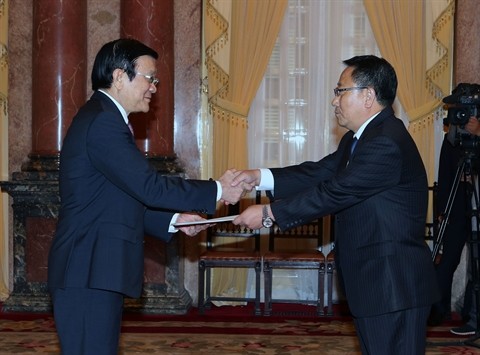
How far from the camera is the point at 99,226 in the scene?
3.05 m

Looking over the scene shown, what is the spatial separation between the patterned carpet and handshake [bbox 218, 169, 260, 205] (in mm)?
1937

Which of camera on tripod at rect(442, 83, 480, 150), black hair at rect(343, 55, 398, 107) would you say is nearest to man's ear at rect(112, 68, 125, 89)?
black hair at rect(343, 55, 398, 107)

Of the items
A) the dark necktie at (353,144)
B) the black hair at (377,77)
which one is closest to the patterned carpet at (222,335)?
the dark necktie at (353,144)

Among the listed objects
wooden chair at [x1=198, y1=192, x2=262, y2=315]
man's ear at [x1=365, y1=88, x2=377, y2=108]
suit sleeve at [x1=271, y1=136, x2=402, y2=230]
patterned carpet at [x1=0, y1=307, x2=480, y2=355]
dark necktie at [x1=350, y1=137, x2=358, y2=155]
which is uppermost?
man's ear at [x1=365, y1=88, x2=377, y2=108]

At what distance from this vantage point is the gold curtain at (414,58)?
23.5 ft

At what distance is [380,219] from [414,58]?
425 centimetres

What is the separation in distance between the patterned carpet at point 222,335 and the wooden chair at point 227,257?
0.47ft

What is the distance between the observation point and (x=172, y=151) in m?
6.89

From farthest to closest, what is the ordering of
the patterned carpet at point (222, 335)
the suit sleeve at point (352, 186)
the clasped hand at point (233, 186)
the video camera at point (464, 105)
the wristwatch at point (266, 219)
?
the patterned carpet at point (222, 335) < the video camera at point (464, 105) < the clasped hand at point (233, 186) < the wristwatch at point (266, 219) < the suit sleeve at point (352, 186)

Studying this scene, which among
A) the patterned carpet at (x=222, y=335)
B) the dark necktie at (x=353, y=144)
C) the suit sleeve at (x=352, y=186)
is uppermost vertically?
the dark necktie at (x=353, y=144)

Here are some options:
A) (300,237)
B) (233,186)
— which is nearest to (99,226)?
(233,186)

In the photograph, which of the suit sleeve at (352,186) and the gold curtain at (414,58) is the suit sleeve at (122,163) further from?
the gold curtain at (414,58)

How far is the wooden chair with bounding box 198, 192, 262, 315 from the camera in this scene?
679 centimetres

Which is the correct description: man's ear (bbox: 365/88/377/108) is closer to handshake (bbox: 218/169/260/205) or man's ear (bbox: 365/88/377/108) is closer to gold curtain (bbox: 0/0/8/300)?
handshake (bbox: 218/169/260/205)
